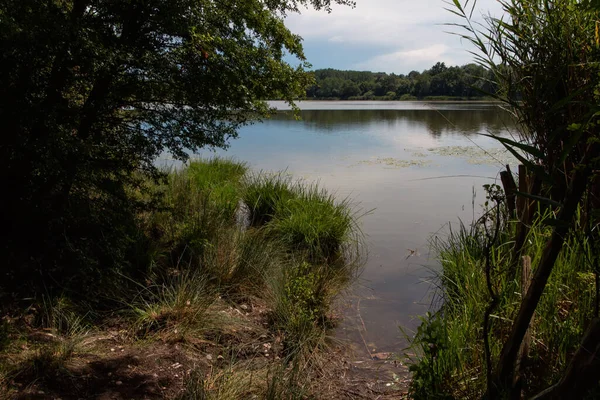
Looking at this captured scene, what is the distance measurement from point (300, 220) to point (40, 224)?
3410 millimetres

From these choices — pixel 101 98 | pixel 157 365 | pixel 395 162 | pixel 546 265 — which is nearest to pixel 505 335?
pixel 546 265

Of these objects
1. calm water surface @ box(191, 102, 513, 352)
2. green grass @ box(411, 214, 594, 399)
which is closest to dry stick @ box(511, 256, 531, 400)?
green grass @ box(411, 214, 594, 399)

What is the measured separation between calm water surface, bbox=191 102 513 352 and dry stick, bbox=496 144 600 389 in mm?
555

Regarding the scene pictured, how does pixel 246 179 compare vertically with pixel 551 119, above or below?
below

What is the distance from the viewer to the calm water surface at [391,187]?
187 inches

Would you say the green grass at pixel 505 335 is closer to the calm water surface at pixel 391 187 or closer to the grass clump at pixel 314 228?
the calm water surface at pixel 391 187

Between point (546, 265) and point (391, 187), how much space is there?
8.87 metres

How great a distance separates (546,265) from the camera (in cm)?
166

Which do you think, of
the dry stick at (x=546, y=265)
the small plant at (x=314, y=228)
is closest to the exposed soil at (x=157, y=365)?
the dry stick at (x=546, y=265)

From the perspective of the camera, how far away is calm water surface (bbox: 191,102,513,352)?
15.5ft

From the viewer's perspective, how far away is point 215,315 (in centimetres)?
387

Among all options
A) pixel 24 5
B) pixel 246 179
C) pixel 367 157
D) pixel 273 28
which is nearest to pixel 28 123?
pixel 24 5

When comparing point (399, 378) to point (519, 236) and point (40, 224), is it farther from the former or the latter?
point (40, 224)

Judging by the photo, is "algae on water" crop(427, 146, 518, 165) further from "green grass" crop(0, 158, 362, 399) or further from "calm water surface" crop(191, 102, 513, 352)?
"green grass" crop(0, 158, 362, 399)
